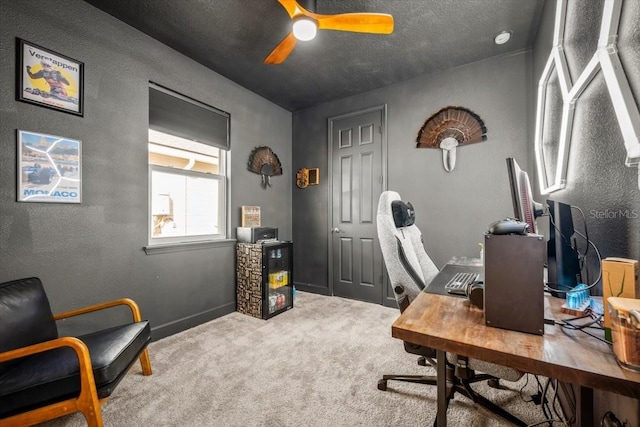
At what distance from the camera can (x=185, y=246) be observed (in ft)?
9.00

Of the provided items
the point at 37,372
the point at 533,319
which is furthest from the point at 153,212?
the point at 533,319

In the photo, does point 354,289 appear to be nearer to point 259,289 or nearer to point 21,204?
point 259,289

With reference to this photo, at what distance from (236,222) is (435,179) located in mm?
2425

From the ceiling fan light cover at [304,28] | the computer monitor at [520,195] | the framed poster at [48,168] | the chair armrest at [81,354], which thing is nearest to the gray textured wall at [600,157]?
the computer monitor at [520,195]

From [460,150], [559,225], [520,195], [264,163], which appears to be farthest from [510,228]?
[264,163]

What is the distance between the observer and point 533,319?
81cm

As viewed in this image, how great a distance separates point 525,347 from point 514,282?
0.63ft

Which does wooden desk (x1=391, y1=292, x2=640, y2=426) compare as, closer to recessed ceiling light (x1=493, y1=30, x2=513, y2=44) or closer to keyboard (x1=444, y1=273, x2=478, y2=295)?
keyboard (x1=444, y1=273, x2=478, y2=295)

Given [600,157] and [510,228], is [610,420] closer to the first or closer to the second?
[510,228]

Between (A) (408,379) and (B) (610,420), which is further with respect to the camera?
(A) (408,379)

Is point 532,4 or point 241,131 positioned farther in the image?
point 241,131

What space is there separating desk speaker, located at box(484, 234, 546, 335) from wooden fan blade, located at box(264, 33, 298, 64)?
1.94m

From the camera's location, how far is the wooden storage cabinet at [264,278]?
9.78 ft

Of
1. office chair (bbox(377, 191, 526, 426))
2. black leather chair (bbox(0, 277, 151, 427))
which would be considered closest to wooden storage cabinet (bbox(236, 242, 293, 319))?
black leather chair (bbox(0, 277, 151, 427))
